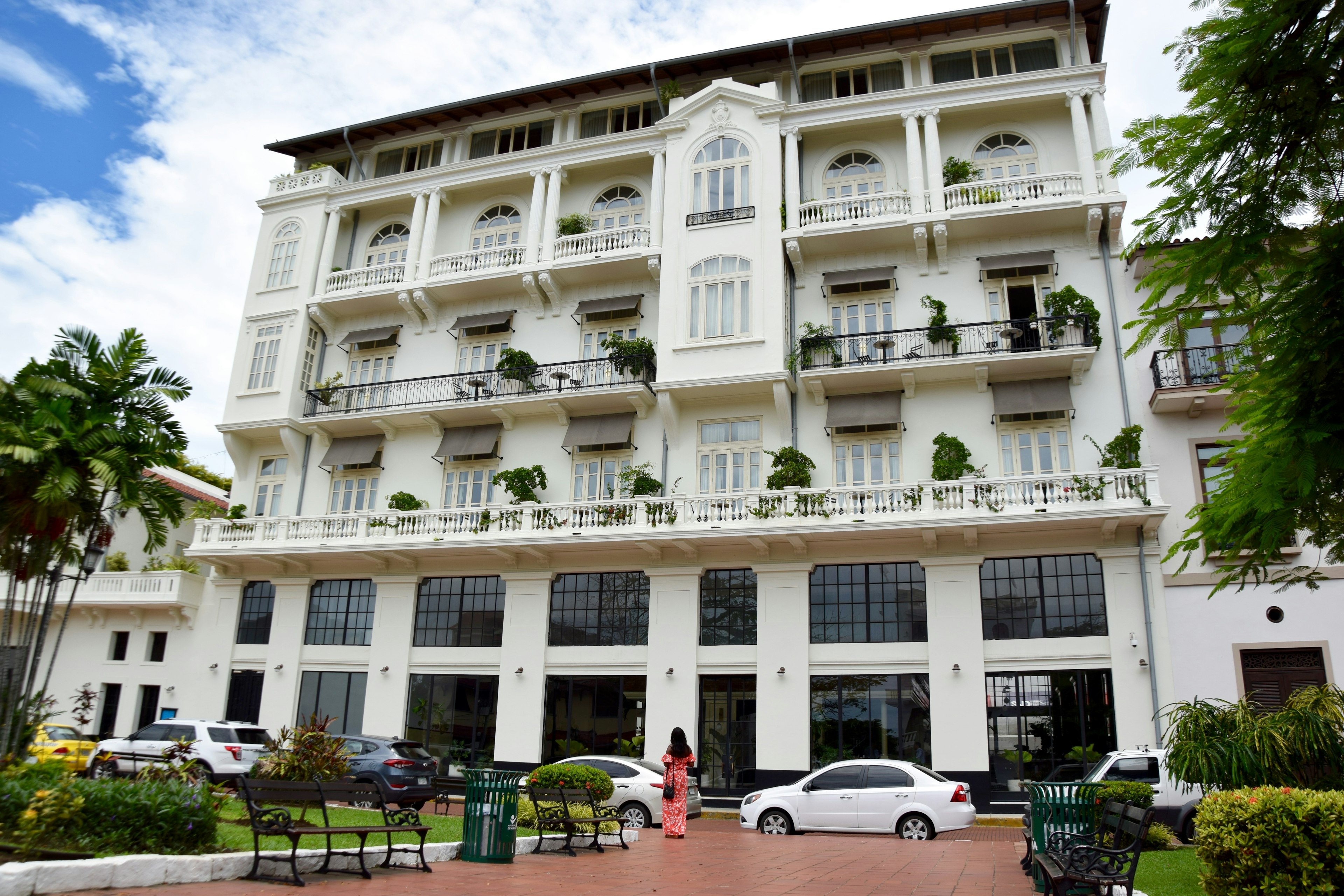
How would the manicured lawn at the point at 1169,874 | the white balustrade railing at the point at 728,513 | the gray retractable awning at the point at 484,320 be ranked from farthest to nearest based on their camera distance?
the gray retractable awning at the point at 484,320
the white balustrade railing at the point at 728,513
the manicured lawn at the point at 1169,874

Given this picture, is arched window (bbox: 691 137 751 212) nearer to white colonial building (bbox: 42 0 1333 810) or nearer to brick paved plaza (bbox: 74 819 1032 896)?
white colonial building (bbox: 42 0 1333 810)

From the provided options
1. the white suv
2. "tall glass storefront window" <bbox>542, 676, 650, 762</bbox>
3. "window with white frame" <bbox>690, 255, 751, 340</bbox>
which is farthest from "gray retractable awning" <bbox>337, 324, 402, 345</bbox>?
the white suv

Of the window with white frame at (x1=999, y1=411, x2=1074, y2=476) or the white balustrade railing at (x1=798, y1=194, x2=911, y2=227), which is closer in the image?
the window with white frame at (x1=999, y1=411, x2=1074, y2=476)

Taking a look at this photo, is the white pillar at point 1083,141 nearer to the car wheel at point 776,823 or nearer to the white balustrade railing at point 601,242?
the white balustrade railing at point 601,242

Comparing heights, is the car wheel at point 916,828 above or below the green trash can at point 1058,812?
below

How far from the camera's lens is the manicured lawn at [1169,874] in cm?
1002

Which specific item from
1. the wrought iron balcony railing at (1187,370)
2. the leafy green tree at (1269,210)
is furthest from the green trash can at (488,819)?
the wrought iron balcony railing at (1187,370)

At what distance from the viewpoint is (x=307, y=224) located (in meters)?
31.6

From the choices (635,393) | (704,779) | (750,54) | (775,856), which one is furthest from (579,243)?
(775,856)

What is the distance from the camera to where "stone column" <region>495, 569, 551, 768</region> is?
80.9 feet

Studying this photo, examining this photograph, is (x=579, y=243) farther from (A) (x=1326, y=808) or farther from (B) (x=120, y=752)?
(A) (x=1326, y=808)

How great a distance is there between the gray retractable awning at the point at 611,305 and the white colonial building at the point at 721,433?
225mm

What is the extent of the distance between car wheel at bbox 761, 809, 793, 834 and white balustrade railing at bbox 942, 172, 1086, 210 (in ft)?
53.5

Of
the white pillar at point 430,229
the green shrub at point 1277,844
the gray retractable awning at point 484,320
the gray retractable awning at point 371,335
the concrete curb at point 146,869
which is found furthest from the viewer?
the gray retractable awning at point 371,335
